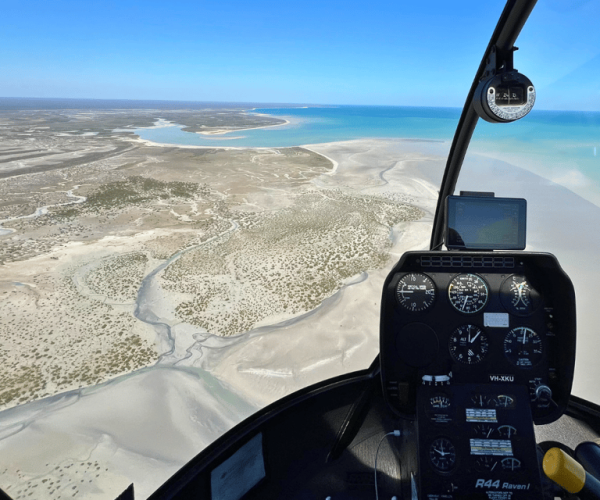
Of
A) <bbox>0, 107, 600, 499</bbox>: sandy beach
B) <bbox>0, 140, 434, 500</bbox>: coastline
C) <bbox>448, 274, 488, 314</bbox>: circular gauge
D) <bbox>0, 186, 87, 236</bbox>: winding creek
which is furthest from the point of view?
<bbox>0, 186, 87, 236</bbox>: winding creek

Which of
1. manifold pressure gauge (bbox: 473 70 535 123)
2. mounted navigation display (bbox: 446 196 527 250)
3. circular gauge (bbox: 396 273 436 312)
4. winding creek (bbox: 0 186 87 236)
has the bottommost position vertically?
winding creek (bbox: 0 186 87 236)

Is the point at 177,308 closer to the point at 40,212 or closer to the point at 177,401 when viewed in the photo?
the point at 177,401

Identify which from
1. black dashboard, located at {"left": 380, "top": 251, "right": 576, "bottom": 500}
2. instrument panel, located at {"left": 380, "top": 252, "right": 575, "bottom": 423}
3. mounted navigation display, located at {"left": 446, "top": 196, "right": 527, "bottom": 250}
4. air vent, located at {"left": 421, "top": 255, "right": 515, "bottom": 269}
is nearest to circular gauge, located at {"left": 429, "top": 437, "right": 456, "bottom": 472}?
black dashboard, located at {"left": 380, "top": 251, "right": 576, "bottom": 500}

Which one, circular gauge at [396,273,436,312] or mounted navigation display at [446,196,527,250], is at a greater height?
mounted navigation display at [446,196,527,250]

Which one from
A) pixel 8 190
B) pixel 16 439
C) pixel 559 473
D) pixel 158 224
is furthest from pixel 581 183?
pixel 8 190

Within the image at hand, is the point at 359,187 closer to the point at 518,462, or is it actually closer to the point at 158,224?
the point at 158,224

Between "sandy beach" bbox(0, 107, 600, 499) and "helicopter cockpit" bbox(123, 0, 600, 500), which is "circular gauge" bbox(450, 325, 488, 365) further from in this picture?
"sandy beach" bbox(0, 107, 600, 499)

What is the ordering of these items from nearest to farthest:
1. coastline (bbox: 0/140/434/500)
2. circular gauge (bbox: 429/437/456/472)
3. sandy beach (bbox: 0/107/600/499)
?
circular gauge (bbox: 429/437/456/472) < coastline (bbox: 0/140/434/500) < sandy beach (bbox: 0/107/600/499)

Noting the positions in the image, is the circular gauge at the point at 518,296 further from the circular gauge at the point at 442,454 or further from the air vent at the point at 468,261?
the circular gauge at the point at 442,454
